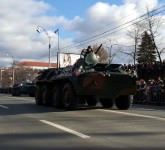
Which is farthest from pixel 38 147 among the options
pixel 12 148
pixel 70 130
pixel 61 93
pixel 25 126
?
pixel 61 93

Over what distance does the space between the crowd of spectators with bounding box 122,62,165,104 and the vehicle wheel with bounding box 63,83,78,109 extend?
14.4 ft

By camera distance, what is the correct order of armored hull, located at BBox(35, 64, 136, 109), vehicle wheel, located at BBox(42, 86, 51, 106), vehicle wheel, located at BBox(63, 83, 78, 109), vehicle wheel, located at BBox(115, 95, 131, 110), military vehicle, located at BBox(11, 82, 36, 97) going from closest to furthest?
armored hull, located at BBox(35, 64, 136, 109) < vehicle wheel, located at BBox(63, 83, 78, 109) < vehicle wheel, located at BBox(115, 95, 131, 110) < vehicle wheel, located at BBox(42, 86, 51, 106) < military vehicle, located at BBox(11, 82, 36, 97)

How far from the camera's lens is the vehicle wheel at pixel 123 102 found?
19062 millimetres

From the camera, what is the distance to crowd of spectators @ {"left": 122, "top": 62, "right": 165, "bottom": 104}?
2452 cm

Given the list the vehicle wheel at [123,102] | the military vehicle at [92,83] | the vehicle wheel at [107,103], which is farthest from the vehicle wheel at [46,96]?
the vehicle wheel at [123,102]

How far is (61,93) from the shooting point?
19.8m

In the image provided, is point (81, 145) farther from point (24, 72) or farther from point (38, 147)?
point (24, 72)

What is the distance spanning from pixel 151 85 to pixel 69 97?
8944 millimetres

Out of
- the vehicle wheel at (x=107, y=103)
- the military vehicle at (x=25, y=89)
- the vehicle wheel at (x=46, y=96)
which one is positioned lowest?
the vehicle wheel at (x=107, y=103)

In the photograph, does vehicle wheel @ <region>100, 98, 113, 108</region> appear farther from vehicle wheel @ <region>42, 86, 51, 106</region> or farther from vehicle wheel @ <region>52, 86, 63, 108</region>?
vehicle wheel @ <region>42, 86, 51, 106</region>

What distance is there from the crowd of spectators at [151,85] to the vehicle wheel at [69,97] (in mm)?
4375

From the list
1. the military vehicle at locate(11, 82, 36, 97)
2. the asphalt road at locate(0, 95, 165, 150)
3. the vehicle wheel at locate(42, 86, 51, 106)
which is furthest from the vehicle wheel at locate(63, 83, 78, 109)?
the military vehicle at locate(11, 82, 36, 97)

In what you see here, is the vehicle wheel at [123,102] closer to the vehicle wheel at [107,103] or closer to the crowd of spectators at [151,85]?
the vehicle wheel at [107,103]

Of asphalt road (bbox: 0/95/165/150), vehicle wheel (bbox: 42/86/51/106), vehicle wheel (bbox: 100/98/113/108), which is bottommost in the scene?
asphalt road (bbox: 0/95/165/150)
